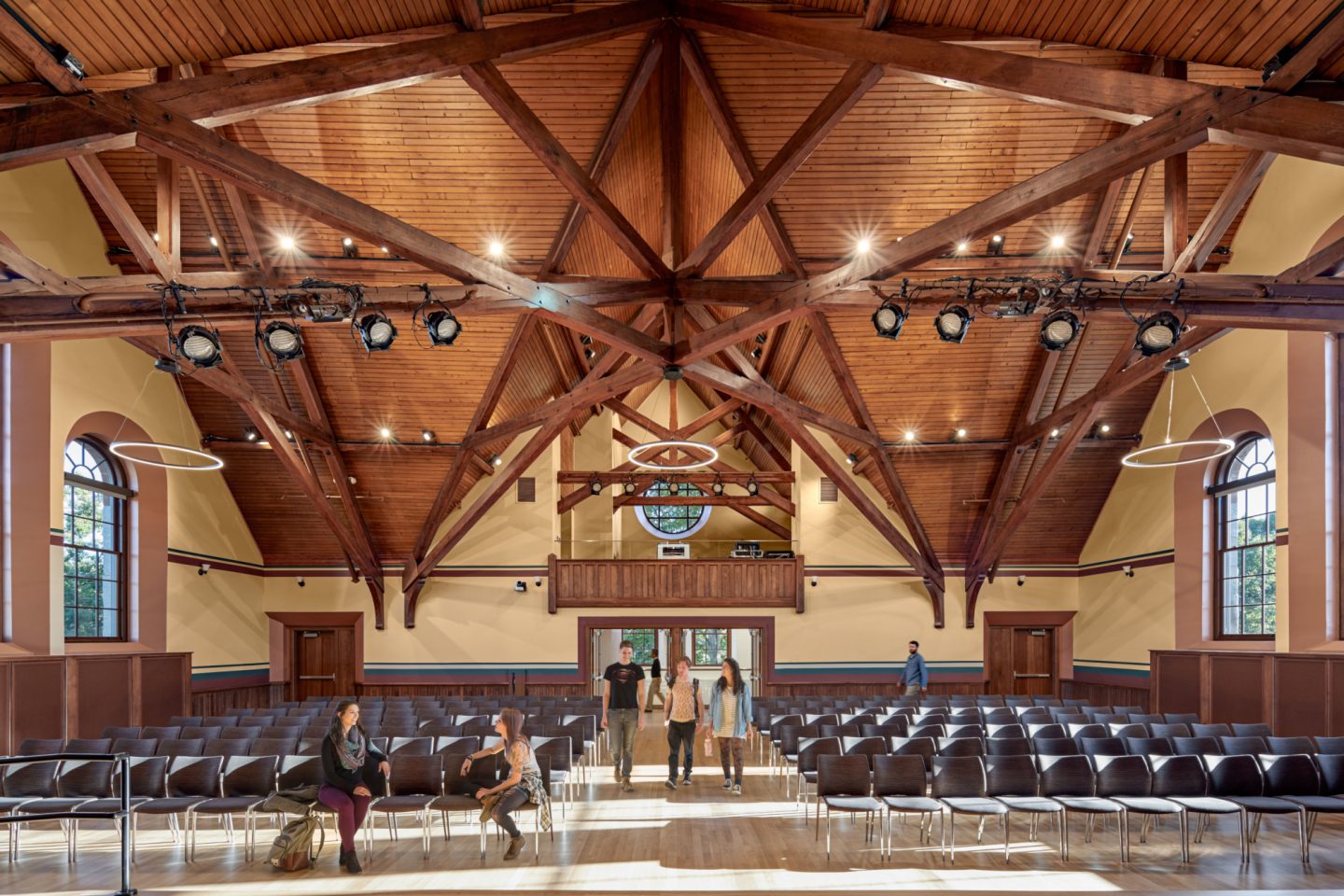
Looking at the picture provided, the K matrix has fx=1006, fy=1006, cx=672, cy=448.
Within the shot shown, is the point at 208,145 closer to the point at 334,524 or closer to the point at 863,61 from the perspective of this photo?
the point at 863,61

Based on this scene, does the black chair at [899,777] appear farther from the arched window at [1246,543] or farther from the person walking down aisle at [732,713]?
the arched window at [1246,543]

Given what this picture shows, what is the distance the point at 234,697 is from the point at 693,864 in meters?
13.0

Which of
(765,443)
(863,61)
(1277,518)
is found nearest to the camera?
(863,61)

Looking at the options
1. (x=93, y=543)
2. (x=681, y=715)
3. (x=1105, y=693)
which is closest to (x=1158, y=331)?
(x=681, y=715)

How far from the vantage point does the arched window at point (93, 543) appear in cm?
1368

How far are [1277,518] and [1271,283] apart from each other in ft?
18.3

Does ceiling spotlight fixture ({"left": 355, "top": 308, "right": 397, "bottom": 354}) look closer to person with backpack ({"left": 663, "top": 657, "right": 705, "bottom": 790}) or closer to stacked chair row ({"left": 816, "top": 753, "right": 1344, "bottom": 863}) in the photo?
person with backpack ({"left": 663, "top": 657, "right": 705, "bottom": 790})

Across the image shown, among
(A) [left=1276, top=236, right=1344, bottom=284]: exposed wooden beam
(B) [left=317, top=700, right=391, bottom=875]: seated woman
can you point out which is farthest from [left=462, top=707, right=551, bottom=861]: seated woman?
(A) [left=1276, top=236, right=1344, bottom=284]: exposed wooden beam

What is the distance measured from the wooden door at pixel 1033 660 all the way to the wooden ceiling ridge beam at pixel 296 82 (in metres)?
14.8

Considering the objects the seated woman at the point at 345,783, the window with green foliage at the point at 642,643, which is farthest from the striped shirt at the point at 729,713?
the window with green foliage at the point at 642,643

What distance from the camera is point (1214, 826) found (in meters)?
9.25

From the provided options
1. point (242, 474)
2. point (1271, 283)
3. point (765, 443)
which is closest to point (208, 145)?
point (1271, 283)

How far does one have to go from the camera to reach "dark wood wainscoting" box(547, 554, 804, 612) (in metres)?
19.5

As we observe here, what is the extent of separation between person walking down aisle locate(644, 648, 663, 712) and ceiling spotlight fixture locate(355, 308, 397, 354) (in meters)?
12.6
